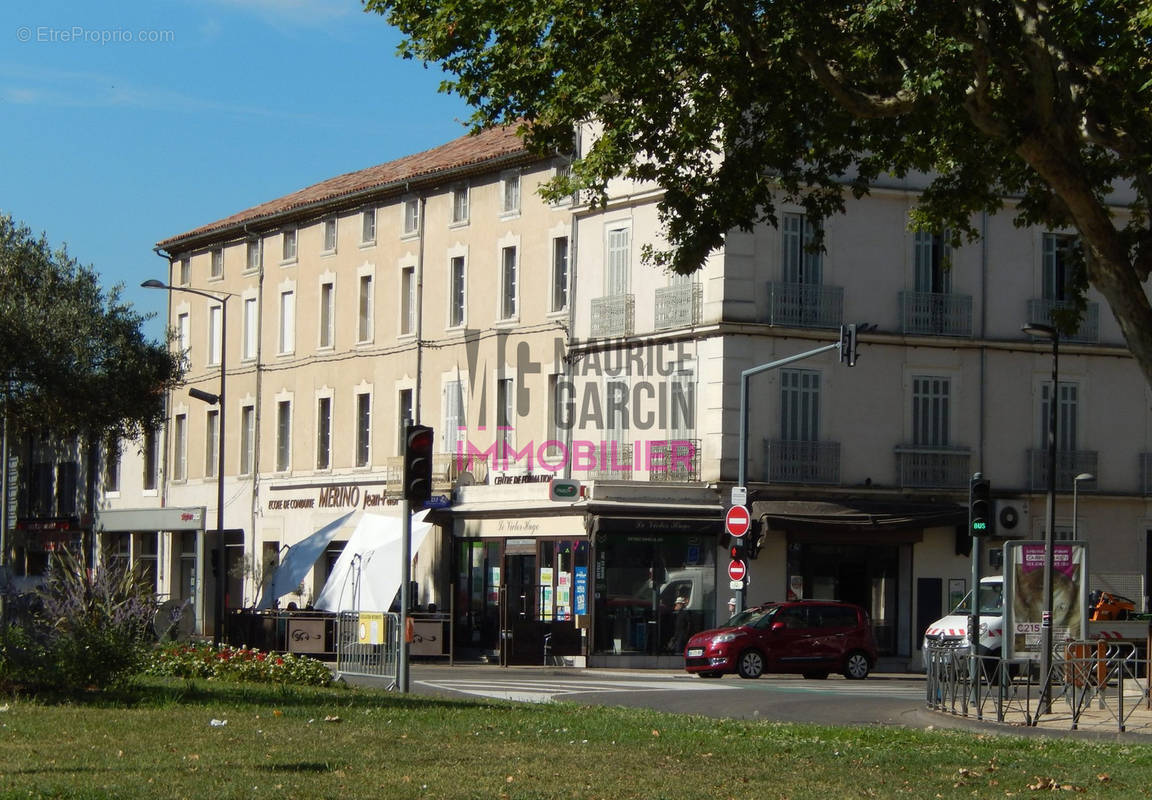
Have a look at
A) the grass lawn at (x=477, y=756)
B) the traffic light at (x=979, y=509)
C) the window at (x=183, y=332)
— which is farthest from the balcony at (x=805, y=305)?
the window at (x=183, y=332)

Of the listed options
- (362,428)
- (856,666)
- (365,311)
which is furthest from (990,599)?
(365,311)

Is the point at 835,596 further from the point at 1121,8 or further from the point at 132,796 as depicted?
the point at 132,796

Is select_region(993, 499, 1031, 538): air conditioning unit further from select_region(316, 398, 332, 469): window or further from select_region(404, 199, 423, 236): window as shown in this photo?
select_region(316, 398, 332, 469): window

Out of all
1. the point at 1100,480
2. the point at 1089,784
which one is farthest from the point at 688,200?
the point at 1100,480

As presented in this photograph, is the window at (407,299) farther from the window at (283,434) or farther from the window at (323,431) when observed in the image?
the window at (283,434)

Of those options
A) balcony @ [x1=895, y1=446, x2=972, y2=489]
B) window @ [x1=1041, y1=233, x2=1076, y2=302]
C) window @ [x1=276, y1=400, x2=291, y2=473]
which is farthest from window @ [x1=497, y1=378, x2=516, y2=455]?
window @ [x1=1041, y1=233, x2=1076, y2=302]

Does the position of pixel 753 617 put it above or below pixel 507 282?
below

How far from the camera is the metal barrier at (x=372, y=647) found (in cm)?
2211

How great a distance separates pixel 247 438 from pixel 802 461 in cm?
2050

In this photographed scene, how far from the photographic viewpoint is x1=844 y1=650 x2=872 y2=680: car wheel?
105ft

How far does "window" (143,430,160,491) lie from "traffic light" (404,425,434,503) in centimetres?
3762

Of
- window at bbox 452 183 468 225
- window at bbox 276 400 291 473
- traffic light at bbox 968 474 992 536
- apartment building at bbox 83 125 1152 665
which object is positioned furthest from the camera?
window at bbox 276 400 291 473

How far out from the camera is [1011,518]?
125 ft

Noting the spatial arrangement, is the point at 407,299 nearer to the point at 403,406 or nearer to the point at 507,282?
the point at 403,406
